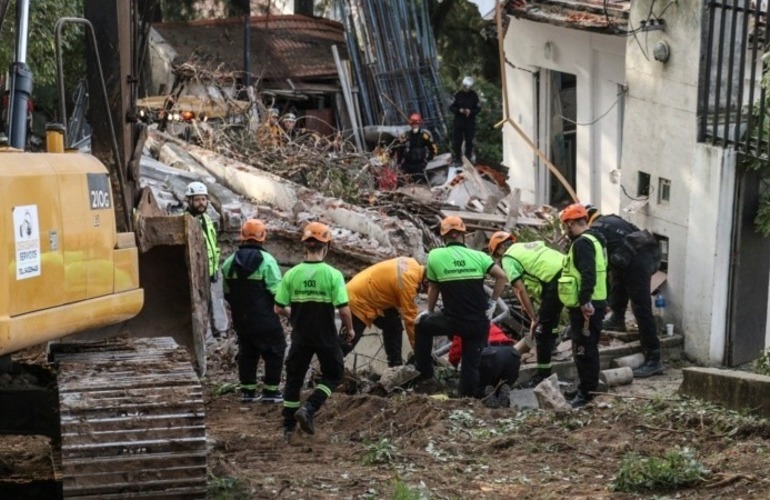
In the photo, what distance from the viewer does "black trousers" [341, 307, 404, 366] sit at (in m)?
14.5

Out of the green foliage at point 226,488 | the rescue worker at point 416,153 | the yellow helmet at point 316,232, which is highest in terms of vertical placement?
the yellow helmet at point 316,232

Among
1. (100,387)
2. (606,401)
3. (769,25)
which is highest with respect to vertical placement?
(769,25)

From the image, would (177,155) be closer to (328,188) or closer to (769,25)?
(328,188)

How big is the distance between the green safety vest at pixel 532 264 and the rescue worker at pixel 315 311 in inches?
113

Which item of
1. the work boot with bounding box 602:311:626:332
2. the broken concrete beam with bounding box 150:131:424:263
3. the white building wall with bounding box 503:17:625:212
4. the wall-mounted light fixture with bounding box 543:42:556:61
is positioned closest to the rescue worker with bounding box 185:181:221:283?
the broken concrete beam with bounding box 150:131:424:263

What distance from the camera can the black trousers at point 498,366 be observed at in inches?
547

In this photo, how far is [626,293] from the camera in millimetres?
16578

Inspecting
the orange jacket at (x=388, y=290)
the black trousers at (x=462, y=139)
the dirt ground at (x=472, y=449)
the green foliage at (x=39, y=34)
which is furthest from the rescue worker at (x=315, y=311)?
the black trousers at (x=462, y=139)

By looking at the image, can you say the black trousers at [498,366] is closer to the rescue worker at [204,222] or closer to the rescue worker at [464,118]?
the rescue worker at [204,222]

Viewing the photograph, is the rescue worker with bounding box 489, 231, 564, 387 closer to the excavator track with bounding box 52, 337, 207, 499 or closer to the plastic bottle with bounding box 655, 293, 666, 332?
the plastic bottle with bounding box 655, 293, 666, 332

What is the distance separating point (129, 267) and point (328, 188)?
40.5ft

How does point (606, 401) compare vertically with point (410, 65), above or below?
below

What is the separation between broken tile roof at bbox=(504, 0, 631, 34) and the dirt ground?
8410 millimetres

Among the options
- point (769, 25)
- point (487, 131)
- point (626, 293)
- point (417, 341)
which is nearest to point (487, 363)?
point (417, 341)
